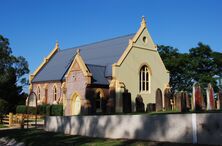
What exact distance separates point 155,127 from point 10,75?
36182 millimetres

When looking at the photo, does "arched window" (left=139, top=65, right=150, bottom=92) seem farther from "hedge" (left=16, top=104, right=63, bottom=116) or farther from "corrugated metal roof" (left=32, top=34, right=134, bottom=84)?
"hedge" (left=16, top=104, right=63, bottom=116)

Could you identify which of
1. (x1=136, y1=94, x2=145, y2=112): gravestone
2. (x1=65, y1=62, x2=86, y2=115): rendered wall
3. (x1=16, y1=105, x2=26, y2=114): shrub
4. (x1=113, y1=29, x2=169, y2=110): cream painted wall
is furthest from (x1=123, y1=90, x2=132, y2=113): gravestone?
(x1=16, y1=105, x2=26, y2=114): shrub

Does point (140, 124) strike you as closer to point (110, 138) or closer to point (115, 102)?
point (110, 138)

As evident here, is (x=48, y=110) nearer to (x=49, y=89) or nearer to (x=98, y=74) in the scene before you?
(x=49, y=89)

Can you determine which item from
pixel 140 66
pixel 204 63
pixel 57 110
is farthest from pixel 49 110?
pixel 204 63

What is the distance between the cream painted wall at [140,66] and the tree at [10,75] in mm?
19217

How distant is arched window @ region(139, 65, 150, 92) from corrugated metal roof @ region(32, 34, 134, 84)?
347cm

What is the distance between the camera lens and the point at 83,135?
19391 mm

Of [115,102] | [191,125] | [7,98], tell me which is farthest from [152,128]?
[7,98]

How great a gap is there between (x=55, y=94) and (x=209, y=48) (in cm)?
2683

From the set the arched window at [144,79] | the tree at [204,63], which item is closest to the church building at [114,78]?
the arched window at [144,79]

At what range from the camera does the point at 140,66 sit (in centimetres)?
3703

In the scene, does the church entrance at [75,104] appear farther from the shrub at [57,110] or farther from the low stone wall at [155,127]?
the low stone wall at [155,127]

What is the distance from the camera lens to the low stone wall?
12.6 m
